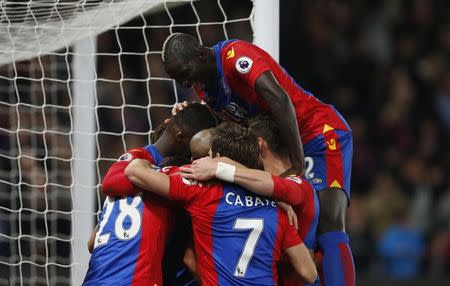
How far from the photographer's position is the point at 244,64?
13.3ft

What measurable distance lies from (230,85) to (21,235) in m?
2.08

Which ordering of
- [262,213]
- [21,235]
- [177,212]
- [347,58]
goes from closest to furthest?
1. [262,213]
2. [177,212]
3. [21,235]
4. [347,58]

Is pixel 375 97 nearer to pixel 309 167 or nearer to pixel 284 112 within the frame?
pixel 309 167

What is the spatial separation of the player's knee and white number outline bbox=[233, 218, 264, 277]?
60 cm

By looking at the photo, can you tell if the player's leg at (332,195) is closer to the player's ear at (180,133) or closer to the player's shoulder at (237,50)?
the player's shoulder at (237,50)

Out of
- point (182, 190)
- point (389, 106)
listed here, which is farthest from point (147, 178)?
point (389, 106)

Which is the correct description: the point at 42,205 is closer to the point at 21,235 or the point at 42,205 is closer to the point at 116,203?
the point at 21,235

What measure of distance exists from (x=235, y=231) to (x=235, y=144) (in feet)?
1.14

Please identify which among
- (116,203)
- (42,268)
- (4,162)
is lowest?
(42,268)

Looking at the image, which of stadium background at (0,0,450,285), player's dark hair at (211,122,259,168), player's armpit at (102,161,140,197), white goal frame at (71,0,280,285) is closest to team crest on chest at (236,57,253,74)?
player's dark hair at (211,122,259,168)

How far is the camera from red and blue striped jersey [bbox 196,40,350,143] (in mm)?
4070

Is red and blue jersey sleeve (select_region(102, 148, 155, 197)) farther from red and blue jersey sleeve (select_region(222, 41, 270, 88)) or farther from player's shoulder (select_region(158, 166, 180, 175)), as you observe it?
red and blue jersey sleeve (select_region(222, 41, 270, 88))

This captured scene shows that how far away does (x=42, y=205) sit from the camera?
243 inches

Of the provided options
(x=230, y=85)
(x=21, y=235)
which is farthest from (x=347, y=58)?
(x=230, y=85)
